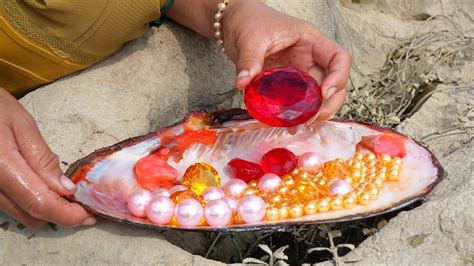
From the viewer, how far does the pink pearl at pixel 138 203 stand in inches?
56.4

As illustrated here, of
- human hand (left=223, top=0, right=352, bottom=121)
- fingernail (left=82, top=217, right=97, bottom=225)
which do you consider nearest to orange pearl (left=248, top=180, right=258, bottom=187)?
human hand (left=223, top=0, right=352, bottom=121)

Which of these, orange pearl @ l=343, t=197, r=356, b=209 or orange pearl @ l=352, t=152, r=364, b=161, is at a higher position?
orange pearl @ l=343, t=197, r=356, b=209

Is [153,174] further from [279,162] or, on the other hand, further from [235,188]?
[279,162]

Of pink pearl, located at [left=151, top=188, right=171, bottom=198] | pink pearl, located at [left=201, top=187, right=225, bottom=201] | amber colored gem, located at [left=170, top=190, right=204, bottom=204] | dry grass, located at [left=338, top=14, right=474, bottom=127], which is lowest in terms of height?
dry grass, located at [left=338, top=14, right=474, bottom=127]

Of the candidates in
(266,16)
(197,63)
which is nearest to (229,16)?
(266,16)

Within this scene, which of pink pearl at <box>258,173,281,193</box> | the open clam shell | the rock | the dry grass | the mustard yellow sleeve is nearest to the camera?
the rock

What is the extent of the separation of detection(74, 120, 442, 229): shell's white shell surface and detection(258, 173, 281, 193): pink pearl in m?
0.11

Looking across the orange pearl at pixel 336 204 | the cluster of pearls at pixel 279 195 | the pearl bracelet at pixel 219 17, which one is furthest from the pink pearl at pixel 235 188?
the pearl bracelet at pixel 219 17

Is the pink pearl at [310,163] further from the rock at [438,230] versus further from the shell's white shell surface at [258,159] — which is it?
the rock at [438,230]

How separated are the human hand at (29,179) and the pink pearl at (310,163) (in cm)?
51

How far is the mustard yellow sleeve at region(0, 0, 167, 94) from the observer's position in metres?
1.65

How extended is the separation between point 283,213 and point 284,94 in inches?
10.1

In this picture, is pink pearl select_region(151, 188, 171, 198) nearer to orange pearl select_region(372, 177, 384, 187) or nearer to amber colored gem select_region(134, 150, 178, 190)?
amber colored gem select_region(134, 150, 178, 190)

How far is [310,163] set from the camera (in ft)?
5.30
